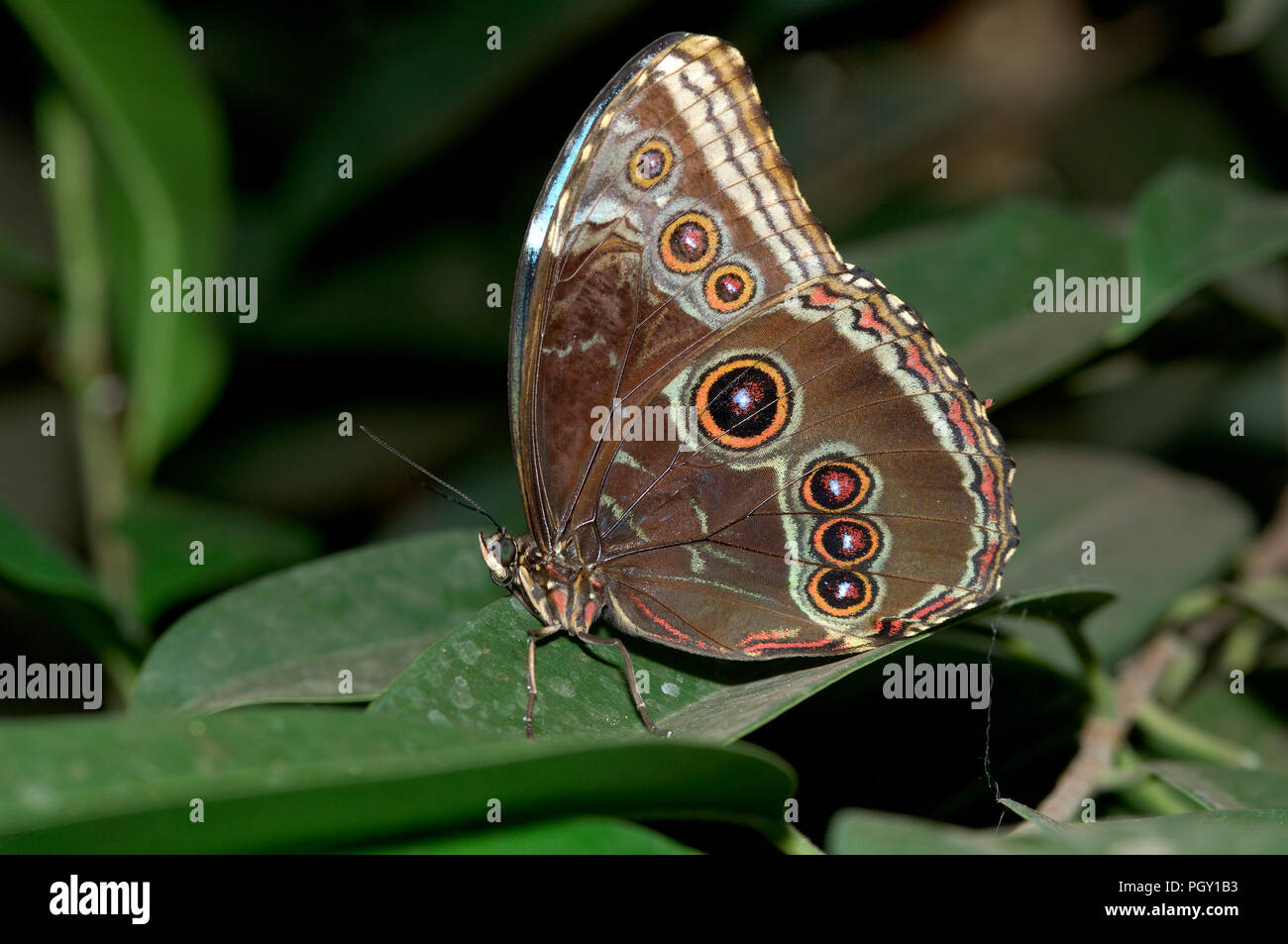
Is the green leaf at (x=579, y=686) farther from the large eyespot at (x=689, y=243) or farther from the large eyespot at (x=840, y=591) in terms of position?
the large eyespot at (x=689, y=243)

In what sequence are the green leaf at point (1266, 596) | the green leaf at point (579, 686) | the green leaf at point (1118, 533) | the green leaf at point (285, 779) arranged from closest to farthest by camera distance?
the green leaf at point (285, 779)
the green leaf at point (579, 686)
the green leaf at point (1266, 596)
the green leaf at point (1118, 533)

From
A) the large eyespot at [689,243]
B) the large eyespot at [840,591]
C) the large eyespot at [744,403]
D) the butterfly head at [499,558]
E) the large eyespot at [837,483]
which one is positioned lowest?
the large eyespot at [840,591]

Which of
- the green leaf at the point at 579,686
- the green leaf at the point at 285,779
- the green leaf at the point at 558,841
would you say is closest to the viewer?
the green leaf at the point at 285,779

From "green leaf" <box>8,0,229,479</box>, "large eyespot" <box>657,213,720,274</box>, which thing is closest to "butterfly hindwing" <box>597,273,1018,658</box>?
"large eyespot" <box>657,213,720,274</box>

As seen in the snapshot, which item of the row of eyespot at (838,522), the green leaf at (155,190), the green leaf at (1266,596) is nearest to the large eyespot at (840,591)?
the row of eyespot at (838,522)

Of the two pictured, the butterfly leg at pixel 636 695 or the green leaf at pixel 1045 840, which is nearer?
the green leaf at pixel 1045 840

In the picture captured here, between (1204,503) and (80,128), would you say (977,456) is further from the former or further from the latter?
(80,128)

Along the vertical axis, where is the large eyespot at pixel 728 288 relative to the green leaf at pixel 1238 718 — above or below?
above

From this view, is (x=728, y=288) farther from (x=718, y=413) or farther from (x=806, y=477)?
(x=806, y=477)
